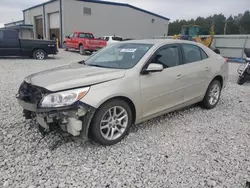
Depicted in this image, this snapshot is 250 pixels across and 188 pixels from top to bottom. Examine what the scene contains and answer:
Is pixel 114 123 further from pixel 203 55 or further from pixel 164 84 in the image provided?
pixel 203 55

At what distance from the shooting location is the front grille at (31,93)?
2879 mm

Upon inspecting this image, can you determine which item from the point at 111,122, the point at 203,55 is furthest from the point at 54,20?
the point at 111,122

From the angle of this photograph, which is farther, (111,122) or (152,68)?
(152,68)

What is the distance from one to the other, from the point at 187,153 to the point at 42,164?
6.31ft

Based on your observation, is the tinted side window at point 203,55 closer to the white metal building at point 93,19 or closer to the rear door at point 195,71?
the rear door at point 195,71

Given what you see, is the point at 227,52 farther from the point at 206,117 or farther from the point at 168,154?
the point at 168,154

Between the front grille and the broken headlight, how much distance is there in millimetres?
125

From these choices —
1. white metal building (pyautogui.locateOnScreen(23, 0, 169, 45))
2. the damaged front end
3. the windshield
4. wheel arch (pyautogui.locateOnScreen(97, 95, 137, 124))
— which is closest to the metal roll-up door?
white metal building (pyautogui.locateOnScreen(23, 0, 169, 45))

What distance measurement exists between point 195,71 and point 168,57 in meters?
0.71

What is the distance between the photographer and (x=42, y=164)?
272 cm

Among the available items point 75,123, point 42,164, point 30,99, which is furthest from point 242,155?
point 30,99

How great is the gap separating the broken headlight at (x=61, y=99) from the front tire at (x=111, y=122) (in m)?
0.35

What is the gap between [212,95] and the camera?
16.1 ft

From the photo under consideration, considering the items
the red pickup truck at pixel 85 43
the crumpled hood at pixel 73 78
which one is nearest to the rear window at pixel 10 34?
the red pickup truck at pixel 85 43
